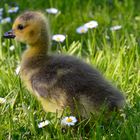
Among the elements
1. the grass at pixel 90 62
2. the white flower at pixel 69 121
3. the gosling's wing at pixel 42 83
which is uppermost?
the gosling's wing at pixel 42 83

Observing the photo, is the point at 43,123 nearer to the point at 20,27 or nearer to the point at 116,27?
the point at 20,27

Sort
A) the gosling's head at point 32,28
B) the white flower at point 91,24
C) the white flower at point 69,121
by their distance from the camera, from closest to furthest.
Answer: the white flower at point 69,121 < the gosling's head at point 32,28 < the white flower at point 91,24

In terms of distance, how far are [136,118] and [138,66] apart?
2.76 feet

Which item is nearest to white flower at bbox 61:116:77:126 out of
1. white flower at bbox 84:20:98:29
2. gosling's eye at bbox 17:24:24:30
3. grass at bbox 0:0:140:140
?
grass at bbox 0:0:140:140

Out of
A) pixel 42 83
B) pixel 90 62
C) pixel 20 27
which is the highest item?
pixel 20 27

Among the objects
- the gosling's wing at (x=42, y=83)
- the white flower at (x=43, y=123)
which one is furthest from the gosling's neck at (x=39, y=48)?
the white flower at (x=43, y=123)

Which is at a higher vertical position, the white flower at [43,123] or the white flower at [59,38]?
the white flower at [59,38]

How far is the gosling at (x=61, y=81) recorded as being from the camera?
11.1 ft

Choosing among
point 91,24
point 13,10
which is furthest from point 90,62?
point 13,10

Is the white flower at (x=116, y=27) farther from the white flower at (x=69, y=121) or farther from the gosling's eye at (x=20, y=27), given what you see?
the white flower at (x=69, y=121)

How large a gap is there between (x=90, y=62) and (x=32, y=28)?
0.65m

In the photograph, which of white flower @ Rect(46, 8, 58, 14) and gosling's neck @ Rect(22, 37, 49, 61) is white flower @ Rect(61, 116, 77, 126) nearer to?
gosling's neck @ Rect(22, 37, 49, 61)

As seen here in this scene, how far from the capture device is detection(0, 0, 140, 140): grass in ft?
11.3

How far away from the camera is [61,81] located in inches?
136
